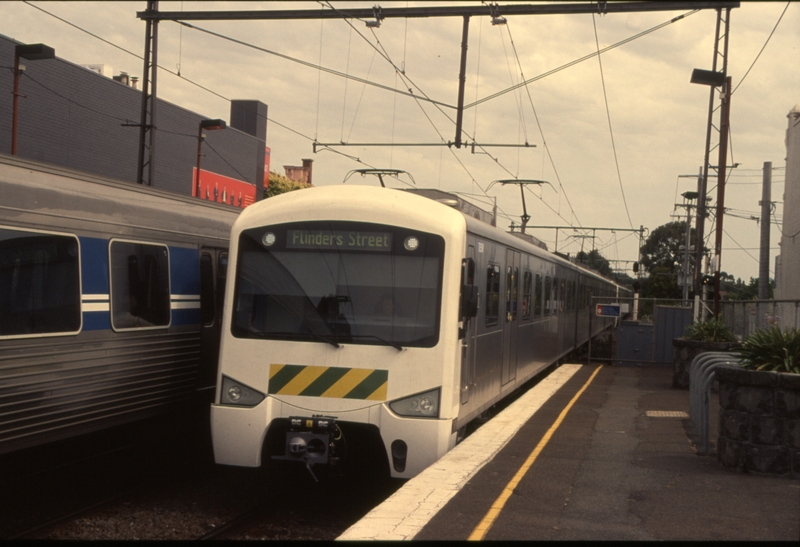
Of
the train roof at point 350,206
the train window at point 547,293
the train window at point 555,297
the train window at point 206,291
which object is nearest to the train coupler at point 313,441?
the train roof at point 350,206

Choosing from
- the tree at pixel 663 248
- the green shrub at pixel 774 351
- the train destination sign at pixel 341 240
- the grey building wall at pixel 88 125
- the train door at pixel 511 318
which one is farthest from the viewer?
the tree at pixel 663 248

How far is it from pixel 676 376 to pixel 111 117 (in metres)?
22.5

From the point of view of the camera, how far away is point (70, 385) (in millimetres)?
8453

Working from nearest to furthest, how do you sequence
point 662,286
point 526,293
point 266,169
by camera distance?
point 526,293 → point 266,169 → point 662,286

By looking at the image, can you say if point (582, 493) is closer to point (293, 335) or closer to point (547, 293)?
point (293, 335)

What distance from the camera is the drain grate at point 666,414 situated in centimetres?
1249

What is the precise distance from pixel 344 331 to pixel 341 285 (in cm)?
43

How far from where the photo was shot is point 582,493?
281 inches

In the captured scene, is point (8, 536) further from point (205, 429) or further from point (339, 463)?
point (205, 429)

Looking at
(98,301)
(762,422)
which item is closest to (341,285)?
(98,301)

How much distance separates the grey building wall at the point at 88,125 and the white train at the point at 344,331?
20.4 meters

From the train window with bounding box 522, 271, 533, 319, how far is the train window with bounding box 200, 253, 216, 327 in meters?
5.28

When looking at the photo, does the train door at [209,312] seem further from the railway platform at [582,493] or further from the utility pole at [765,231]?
the utility pole at [765,231]

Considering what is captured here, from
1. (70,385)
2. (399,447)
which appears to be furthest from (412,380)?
(70,385)
